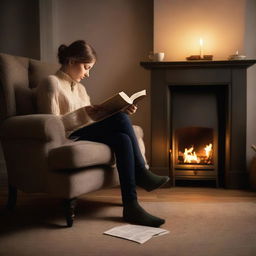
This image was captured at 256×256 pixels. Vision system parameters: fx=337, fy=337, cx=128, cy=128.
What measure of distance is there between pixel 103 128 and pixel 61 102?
312mm

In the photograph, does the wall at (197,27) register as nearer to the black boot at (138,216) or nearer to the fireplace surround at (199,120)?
the fireplace surround at (199,120)

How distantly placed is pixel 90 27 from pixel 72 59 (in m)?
1.25

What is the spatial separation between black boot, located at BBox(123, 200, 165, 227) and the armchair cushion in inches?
11.5

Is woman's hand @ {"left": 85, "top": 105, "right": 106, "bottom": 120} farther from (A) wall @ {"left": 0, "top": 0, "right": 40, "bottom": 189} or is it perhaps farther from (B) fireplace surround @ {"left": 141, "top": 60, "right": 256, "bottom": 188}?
(A) wall @ {"left": 0, "top": 0, "right": 40, "bottom": 189}

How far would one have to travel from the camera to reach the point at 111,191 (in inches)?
105

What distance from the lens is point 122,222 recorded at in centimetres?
181

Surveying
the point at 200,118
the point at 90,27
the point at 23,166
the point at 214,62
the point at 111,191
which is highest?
the point at 90,27

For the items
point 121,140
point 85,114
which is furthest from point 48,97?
point 121,140

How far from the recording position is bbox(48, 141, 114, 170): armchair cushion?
1.63 m

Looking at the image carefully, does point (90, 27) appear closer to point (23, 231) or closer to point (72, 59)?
point (72, 59)

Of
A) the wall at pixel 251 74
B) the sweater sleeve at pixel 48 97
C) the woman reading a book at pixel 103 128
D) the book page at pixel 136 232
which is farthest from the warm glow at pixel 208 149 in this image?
the sweater sleeve at pixel 48 97

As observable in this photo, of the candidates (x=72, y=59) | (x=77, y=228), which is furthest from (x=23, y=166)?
(x=72, y=59)

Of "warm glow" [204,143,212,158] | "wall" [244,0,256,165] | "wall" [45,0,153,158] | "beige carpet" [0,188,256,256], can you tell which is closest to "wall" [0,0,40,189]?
"wall" [45,0,153,158]

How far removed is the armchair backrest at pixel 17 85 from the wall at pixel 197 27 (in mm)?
1204
